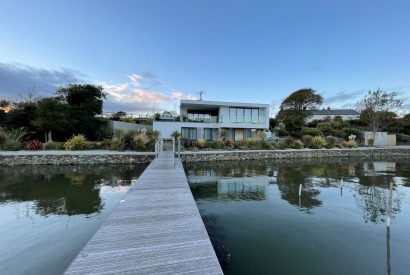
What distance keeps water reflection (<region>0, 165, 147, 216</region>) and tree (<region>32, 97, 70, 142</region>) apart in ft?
23.3

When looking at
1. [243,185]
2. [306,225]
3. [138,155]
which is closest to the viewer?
[306,225]

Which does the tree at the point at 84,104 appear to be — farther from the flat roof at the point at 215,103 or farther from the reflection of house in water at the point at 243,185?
the reflection of house in water at the point at 243,185

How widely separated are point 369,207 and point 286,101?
1507 inches

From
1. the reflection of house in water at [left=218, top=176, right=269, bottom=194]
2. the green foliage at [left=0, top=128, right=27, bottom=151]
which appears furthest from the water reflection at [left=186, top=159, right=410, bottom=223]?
the green foliage at [left=0, top=128, right=27, bottom=151]

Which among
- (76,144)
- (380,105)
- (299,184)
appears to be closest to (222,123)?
(76,144)

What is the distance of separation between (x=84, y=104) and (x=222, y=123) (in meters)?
14.7

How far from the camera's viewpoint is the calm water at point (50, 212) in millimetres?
4410

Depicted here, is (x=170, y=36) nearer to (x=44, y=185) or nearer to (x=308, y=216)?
(x=44, y=185)

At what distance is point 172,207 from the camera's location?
16.9 feet

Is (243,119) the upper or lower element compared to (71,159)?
upper

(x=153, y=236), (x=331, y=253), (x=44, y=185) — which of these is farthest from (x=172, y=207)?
(x=44, y=185)

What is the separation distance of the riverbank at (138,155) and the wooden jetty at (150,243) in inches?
431

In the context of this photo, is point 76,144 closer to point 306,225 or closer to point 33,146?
point 33,146

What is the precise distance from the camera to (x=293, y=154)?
2042cm
